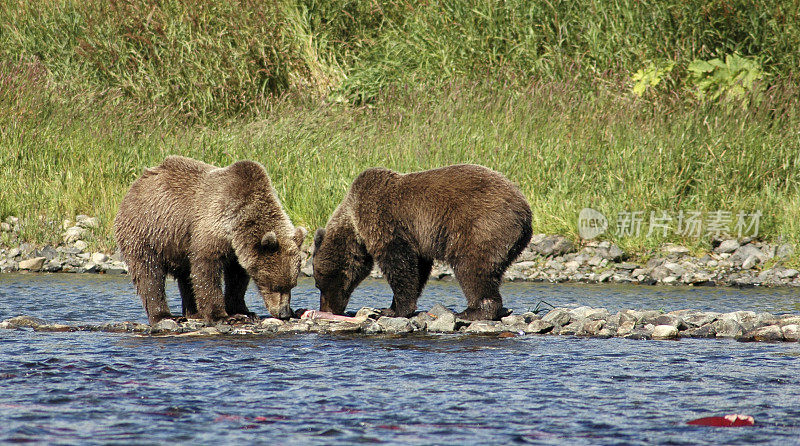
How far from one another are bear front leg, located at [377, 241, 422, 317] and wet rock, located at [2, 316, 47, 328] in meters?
2.79

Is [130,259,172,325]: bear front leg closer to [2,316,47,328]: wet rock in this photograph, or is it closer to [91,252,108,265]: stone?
[2,316,47,328]: wet rock

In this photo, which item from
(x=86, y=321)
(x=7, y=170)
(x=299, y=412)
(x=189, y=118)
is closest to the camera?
(x=299, y=412)

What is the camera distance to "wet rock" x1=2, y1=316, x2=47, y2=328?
7699 mm

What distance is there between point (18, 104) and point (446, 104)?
6203 millimetres

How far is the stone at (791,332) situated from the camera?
739 centimetres

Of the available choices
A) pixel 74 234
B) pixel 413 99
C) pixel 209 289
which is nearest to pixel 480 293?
pixel 209 289

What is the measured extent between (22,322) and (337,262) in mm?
2585

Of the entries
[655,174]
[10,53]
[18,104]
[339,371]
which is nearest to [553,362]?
[339,371]

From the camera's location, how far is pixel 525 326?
7.79 m

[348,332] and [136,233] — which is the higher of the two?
[136,233]

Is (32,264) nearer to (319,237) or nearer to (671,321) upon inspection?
(319,237)

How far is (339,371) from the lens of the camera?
6121 millimetres

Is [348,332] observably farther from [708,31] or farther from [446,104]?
[708,31]

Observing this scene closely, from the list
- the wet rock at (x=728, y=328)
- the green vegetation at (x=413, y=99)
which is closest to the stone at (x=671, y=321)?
the wet rock at (x=728, y=328)
